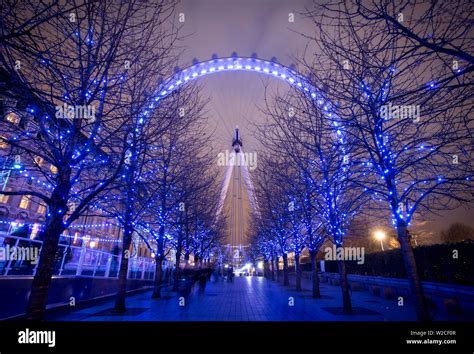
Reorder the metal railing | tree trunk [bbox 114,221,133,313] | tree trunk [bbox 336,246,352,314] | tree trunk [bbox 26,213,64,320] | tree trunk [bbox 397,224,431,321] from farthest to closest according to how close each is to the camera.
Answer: tree trunk [bbox 114,221,133,313] < tree trunk [bbox 336,246,352,314] < the metal railing < tree trunk [bbox 397,224,431,321] < tree trunk [bbox 26,213,64,320]

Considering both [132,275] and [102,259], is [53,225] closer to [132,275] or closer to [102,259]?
[102,259]

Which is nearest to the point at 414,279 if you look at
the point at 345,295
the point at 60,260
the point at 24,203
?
the point at 345,295

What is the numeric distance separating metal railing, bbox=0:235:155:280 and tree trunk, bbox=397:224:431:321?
12204 millimetres

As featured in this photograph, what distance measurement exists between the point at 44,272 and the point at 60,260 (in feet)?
24.3

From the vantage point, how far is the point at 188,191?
17.1 m

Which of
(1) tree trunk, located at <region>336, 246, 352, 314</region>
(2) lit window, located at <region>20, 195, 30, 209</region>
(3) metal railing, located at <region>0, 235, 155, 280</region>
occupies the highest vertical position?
(2) lit window, located at <region>20, 195, 30, 209</region>

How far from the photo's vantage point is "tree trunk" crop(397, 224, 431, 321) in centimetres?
750

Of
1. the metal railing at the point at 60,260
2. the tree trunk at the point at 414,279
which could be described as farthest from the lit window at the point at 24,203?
the tree trunk at the point at 414,279

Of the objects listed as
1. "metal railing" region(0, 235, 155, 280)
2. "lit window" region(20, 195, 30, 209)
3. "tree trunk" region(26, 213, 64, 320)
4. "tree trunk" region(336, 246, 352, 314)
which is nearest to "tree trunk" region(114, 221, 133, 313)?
"metal railing" region(0, 235, 155, 280)

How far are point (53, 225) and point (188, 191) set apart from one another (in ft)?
35.2

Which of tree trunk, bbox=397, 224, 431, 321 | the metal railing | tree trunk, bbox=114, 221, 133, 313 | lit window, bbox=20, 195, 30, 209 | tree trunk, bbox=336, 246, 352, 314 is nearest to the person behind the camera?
tree trunk, bbox=397, 224, 431, 321

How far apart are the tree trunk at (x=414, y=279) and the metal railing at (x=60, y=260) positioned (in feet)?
40.0

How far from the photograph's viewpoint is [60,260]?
12.3 metres

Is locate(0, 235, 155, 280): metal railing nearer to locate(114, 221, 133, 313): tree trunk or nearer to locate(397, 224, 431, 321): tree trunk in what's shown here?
locate(114, 221, 133, 313): tree trunk
